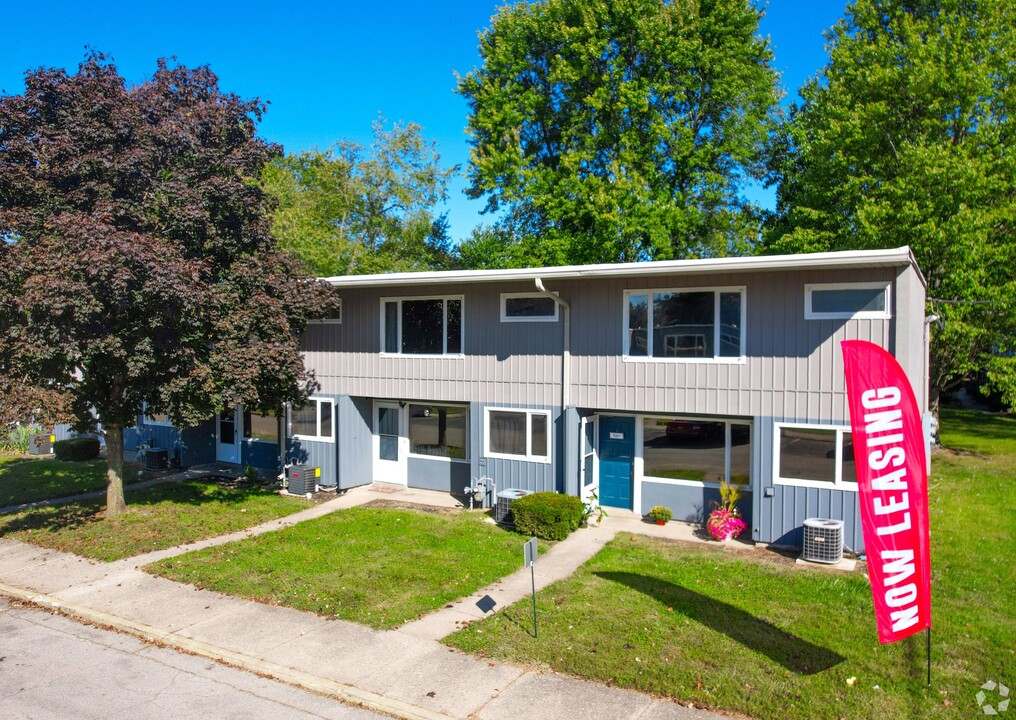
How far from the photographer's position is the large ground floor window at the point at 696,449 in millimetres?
13188

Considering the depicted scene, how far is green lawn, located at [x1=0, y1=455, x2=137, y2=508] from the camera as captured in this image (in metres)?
16.3

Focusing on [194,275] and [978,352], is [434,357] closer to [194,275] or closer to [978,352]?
[194,275]

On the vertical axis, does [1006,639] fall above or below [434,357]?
below

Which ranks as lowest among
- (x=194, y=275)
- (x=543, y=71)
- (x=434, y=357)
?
(x=434, y=357)

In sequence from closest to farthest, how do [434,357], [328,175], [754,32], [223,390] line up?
[223,390] → [434,357] → [754,32] → [328,175]

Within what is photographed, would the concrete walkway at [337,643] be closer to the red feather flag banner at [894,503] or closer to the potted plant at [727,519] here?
the red feather flag banner at [894,503]

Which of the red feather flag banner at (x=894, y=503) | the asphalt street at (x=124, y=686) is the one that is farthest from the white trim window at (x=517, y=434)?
the red feather flag banner at (x=894, y=503)

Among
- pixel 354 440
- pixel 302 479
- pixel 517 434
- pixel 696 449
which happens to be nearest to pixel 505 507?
pixel 517 434

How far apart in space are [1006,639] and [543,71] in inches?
1006

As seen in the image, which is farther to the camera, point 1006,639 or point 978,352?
A: point 978,352

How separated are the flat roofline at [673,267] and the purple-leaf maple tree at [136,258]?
2154 millimetres

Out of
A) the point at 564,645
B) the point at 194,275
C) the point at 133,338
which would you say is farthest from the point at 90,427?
the point at 564,645

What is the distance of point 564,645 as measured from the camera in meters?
8.14

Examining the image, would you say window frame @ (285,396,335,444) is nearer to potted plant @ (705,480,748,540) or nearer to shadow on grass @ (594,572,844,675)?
shadow on grass @ (594,572,844,675)
